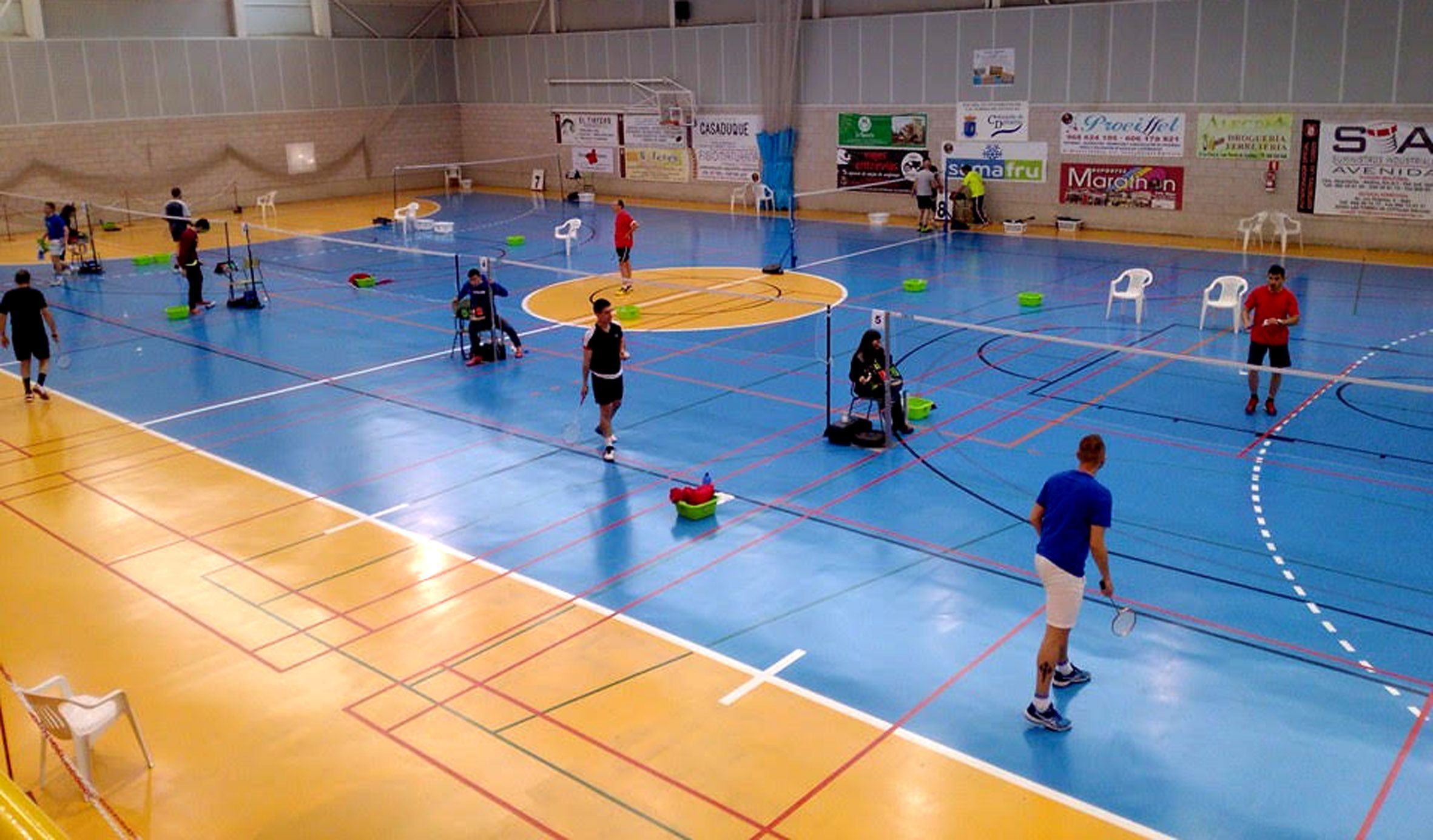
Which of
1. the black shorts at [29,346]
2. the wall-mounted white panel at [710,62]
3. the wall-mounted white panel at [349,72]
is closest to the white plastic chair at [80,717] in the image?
the black shorts at [29,346]

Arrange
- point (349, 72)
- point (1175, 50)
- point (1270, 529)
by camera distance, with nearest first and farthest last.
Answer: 1. point (1270, 529)
2. point (1175, 50)
3. point (349, 72)

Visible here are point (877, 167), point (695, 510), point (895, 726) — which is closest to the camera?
point (895, 726)

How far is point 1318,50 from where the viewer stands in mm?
28594

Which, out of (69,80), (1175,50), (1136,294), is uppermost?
(69,80)

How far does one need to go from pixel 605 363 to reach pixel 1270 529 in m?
7.97

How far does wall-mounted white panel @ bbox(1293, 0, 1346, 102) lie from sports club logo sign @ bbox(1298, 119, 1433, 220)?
0.74m

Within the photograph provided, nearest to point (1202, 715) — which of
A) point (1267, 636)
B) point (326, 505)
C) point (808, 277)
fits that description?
point (1267, 636)

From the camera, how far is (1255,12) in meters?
29.3

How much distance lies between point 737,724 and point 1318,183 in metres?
26.3

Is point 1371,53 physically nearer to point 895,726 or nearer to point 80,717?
point 895,726

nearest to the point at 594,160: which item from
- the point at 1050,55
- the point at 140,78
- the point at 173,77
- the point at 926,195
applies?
the point at 173,77

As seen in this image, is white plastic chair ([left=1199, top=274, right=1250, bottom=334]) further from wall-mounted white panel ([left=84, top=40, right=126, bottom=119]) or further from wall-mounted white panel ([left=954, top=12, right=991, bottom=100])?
wall-mounted white panel ([left=84, top=40, right=126, bottom=119])

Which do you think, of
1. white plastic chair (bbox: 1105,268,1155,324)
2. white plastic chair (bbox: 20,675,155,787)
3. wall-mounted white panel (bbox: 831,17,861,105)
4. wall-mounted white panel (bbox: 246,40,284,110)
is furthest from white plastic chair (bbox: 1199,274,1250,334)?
wall-mounted white panel (bbox: 246,40,284,110)

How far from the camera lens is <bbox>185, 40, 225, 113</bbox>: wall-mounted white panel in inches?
1683
